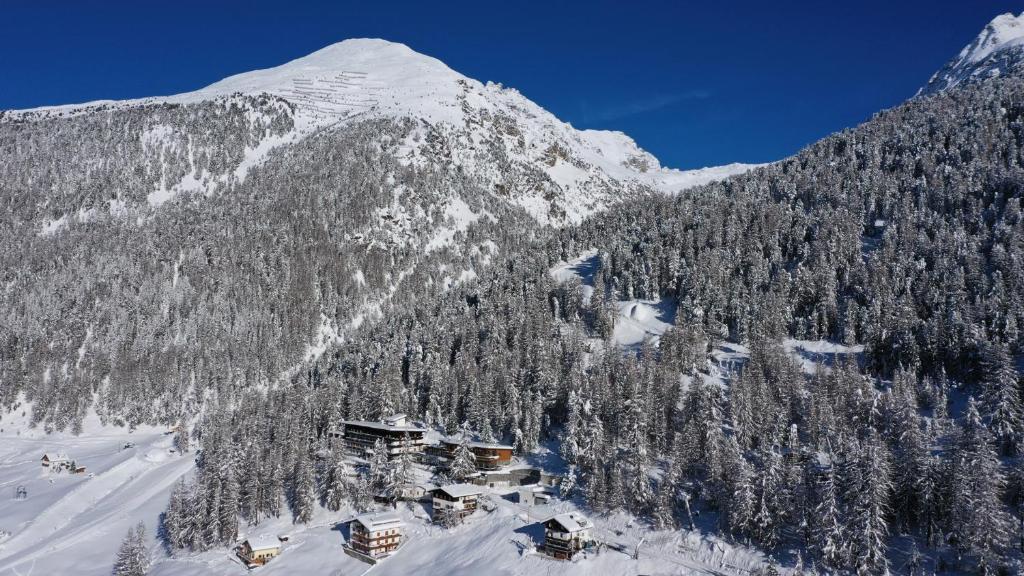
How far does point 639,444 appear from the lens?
77.3 meters

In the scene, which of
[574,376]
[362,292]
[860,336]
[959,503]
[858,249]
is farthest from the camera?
[362,292]

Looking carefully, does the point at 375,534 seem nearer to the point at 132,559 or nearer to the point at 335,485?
the point at 335,485

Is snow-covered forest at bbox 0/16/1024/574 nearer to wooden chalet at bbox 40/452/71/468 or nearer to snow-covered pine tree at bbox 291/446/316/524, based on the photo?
snow-covered pine tree at bbox 291/446/316/524

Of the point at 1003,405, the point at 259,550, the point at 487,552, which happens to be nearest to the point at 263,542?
the point at 259,550

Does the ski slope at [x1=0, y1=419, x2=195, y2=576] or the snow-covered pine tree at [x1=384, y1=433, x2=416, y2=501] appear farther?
the snow-covered pine tree at [x1=384, y1=433, x2=416, y2=501]

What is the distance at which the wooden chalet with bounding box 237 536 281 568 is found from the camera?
2697 inches

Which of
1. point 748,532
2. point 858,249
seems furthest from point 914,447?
point 858,249

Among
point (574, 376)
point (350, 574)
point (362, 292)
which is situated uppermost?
point (362, 292)

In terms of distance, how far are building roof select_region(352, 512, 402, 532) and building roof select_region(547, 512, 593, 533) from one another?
17.9m

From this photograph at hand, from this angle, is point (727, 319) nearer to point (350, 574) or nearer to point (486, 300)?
point (486, 300)

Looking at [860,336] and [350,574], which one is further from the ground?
[860,336]

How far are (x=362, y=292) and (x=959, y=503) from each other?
157 m

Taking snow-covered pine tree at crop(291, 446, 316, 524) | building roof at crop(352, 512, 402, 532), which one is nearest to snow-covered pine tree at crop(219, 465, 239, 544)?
snow-covered pine tree at crop(291, 446, 316, 524)

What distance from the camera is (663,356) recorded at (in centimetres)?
10512
